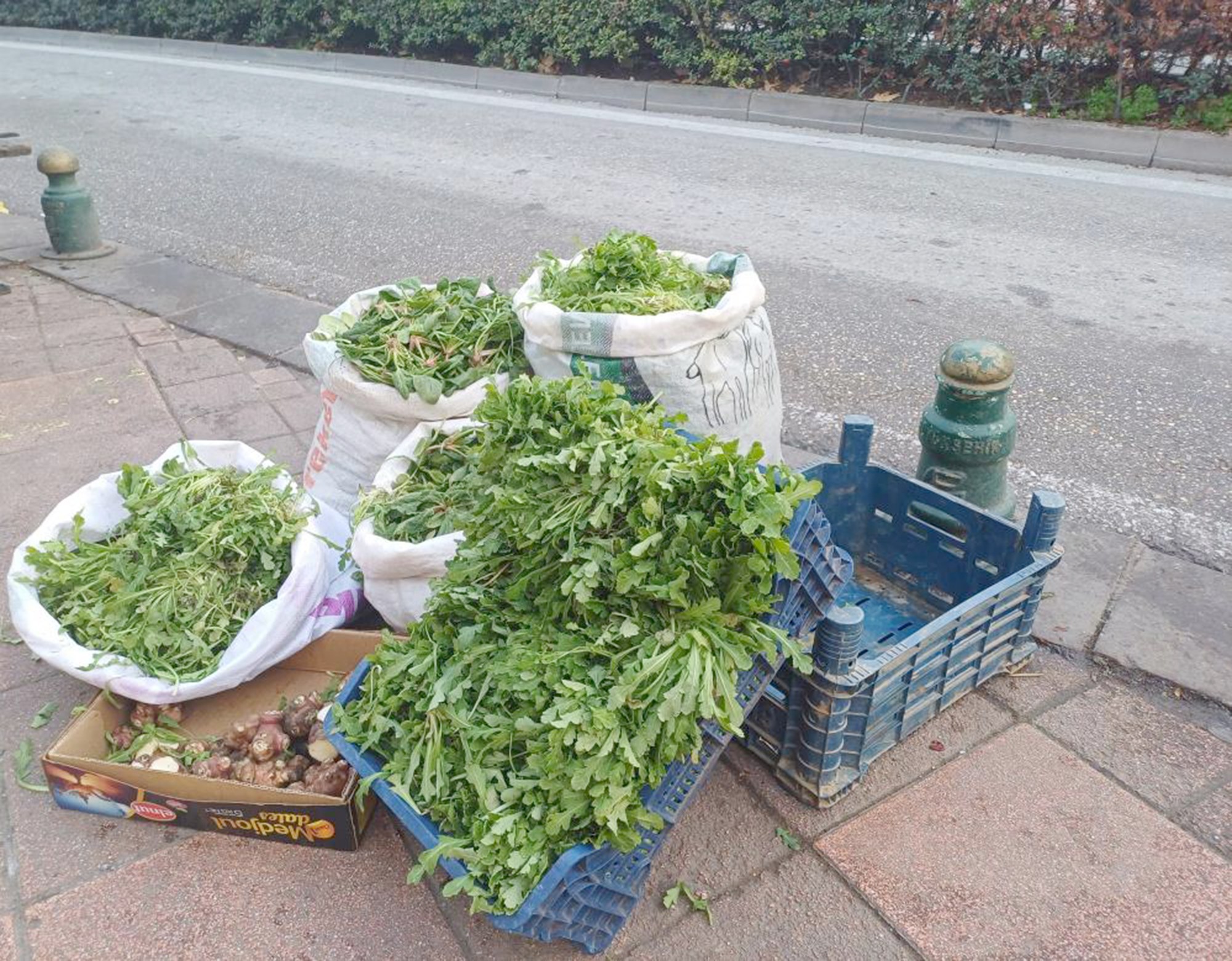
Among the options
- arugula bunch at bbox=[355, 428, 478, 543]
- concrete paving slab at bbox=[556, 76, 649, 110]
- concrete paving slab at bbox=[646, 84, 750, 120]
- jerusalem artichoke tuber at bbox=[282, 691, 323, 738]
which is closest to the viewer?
jerusalem artichoke tuber at bbox=[282, 691, 323, 738]

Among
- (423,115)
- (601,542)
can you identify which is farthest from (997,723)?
(423,115)

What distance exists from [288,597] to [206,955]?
2.81ft

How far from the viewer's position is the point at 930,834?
228 centimetres

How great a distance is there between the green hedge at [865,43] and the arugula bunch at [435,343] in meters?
8.25

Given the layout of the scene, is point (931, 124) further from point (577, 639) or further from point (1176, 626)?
point (577, 639)

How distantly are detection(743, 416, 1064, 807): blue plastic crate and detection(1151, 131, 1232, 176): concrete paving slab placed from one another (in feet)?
23.6

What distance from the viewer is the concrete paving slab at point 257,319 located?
512cm

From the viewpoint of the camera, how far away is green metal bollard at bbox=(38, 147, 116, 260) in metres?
6.40

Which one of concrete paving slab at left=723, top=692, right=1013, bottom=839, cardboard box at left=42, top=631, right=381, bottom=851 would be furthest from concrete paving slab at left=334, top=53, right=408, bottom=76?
concrete paving slab at left=723, top=692, right=1013, bottom=839

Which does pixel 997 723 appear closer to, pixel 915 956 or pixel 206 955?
pixel 915 956

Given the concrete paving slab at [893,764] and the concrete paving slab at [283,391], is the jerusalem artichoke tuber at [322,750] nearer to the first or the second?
the concrete paving slab at [893,764]

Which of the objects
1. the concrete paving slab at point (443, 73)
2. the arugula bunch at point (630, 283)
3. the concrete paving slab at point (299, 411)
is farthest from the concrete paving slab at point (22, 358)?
the concrete paving slab at point (443, 73)

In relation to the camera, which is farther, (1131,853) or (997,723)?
(997,723)

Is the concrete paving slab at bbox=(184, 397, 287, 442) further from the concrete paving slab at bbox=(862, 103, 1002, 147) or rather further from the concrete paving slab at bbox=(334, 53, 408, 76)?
the concrete paving slab at bbox=(334, 53, 408, 76)
